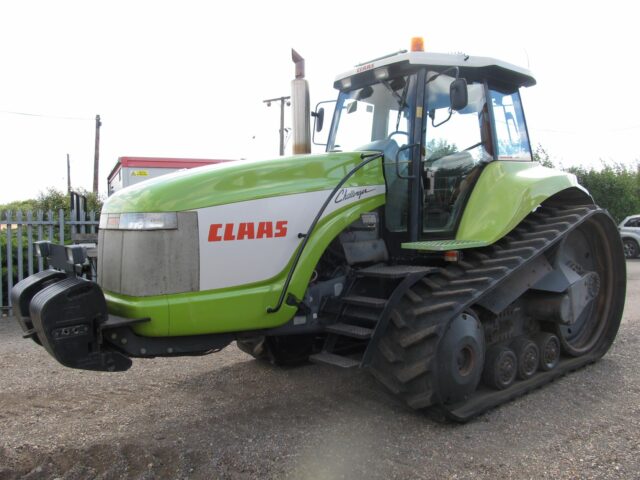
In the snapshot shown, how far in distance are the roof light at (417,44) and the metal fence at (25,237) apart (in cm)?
654

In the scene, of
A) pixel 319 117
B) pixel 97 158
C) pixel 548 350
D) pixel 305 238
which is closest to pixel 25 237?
pixel 319 117

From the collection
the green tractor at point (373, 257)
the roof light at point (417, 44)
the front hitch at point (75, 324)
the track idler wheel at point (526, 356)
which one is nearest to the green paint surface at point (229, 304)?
the green tractor at point (373, 257)

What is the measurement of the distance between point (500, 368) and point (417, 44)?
2720 millimetres

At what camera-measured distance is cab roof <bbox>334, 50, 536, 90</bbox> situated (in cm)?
436

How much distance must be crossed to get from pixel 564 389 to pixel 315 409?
218 cm

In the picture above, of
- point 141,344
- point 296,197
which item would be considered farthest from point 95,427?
point 296,197

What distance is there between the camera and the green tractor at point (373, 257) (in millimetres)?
3447

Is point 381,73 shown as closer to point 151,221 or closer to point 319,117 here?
point 319,117

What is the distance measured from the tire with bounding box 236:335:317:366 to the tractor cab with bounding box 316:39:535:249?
1443 millimetres

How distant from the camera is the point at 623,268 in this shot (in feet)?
19.0

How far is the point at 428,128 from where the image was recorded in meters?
4.45

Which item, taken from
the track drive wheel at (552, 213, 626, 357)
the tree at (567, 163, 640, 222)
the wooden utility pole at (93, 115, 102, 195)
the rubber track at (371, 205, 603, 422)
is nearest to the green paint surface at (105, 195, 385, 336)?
the rubber track at (371, 205, 603, 422)

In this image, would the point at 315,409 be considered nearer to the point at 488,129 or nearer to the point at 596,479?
the point at 596,479

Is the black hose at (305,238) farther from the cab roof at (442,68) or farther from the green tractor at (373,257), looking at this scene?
the cab roof at (442,68)
